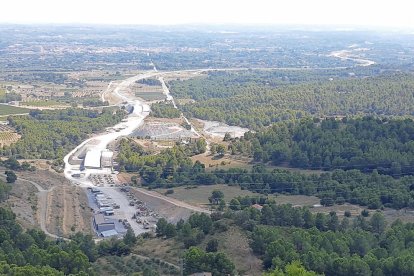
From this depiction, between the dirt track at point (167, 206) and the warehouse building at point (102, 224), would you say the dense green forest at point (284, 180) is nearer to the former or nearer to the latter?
the dirt track at point (167, 206)

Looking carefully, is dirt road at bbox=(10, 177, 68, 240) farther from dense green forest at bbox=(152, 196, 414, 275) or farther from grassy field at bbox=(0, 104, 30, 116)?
grassy field at bbox=(0, 104, 30, 116)

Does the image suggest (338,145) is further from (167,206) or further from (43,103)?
(43,103)

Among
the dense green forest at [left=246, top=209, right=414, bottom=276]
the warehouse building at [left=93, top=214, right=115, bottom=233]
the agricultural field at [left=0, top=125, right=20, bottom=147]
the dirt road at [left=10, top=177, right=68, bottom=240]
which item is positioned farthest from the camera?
the agricultural field at [left=0, top=125, right=20, bottom=147]

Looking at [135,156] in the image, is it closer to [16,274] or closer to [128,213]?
[128,213]

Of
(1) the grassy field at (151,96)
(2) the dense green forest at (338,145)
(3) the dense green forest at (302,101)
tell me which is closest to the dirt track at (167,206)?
(2) the dense green forest at (338,145)

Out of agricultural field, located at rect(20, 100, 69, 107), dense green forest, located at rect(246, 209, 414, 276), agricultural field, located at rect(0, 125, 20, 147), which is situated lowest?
agricultural field, located at rect(20, 100, 69, 107)

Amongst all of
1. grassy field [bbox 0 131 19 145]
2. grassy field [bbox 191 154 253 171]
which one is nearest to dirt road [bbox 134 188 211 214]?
grassy field [bbox 191 154 253 171]

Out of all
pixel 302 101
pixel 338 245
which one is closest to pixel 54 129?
pixel 302 101

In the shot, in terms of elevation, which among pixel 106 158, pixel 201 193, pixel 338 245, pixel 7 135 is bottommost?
pixel 106 158
